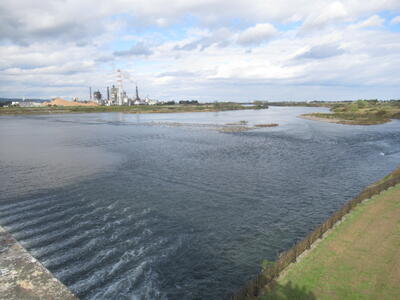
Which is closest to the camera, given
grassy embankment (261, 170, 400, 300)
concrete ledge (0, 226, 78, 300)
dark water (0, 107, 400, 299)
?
grassy embankment (261, 170, 400, 300)

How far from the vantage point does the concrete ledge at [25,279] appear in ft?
50.4

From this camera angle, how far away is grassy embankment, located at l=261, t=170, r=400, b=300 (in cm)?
1427

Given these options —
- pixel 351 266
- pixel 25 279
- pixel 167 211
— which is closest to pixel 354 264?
pixel 351 266

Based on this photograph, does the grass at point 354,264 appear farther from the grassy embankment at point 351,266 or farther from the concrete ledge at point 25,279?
the concrete ledge at point 25,279

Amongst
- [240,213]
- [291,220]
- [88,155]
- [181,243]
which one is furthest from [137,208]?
[88,155]

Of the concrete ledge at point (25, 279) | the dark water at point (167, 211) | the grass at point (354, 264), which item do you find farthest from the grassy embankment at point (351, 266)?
the concrete ledge at point (25, 279)

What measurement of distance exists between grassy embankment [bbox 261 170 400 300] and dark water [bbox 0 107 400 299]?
3113mm

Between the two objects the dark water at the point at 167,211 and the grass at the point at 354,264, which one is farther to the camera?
the dark water at the point at 167,211

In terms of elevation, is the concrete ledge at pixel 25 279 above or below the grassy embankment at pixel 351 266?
below

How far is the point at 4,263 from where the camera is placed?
59.1 ft

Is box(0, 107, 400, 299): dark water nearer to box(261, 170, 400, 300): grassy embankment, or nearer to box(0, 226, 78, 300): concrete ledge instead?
box(0, 226, 78, 300): concrete ledge

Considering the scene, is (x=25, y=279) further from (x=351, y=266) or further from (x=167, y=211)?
(x=351, y=266)

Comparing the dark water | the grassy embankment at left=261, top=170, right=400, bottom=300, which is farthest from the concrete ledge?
the grassy embankment at left=261, top=170, right=400, bottom=300

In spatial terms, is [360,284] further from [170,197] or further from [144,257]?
[170,197]
